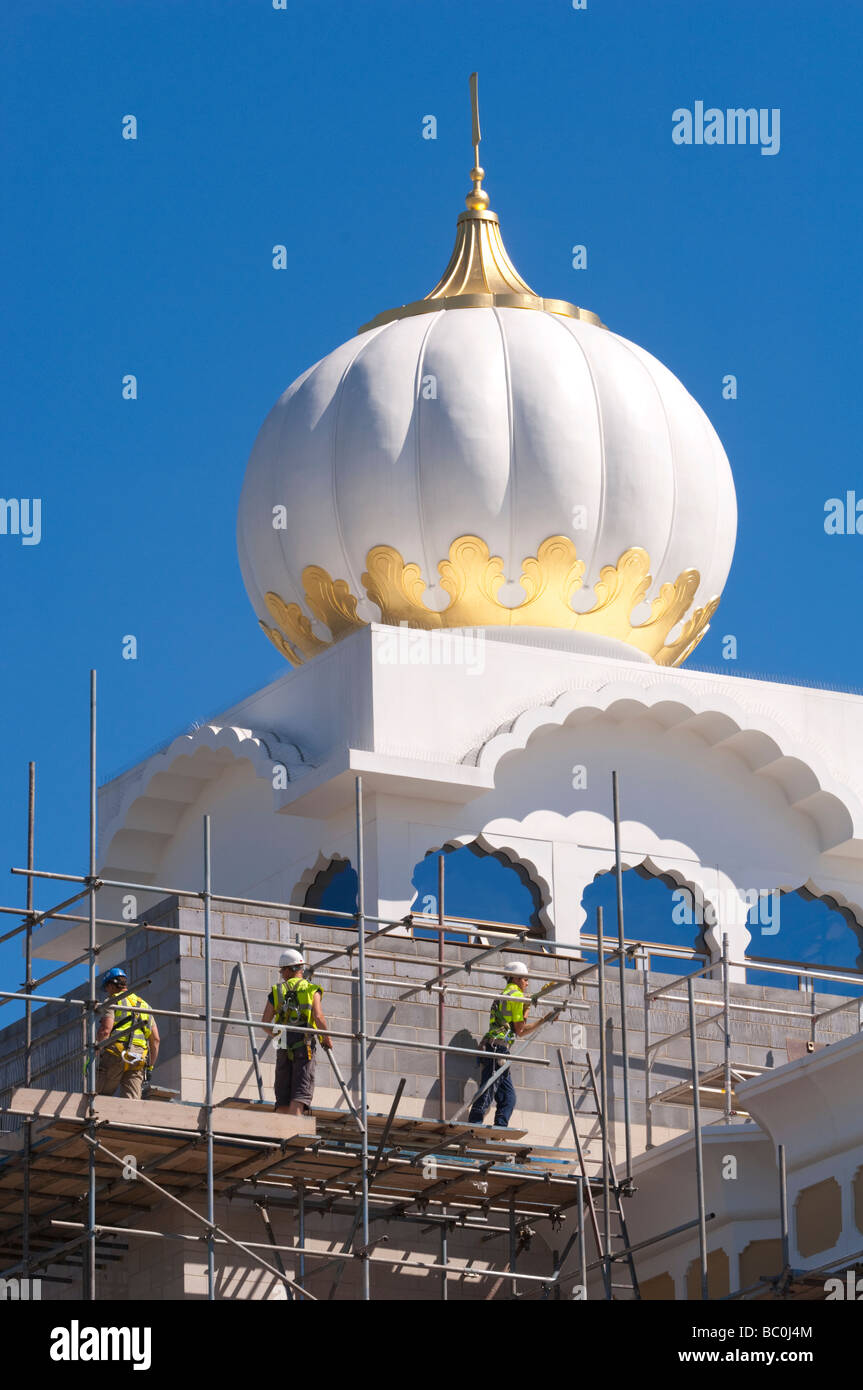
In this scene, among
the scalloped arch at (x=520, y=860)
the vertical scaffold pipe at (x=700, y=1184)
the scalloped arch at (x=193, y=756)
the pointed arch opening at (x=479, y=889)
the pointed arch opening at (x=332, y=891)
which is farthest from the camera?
the scalloped arch at (x=193, y=756)

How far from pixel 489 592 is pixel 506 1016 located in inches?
196

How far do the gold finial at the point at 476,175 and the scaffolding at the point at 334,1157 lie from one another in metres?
7.90

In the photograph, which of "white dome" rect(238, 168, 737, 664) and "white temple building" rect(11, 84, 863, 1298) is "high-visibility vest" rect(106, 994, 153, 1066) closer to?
"white temple building" rect(11, 84, 863, 1298)

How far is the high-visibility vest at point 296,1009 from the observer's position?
19.9m

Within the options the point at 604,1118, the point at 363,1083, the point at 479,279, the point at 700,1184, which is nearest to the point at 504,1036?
the point at 604,1118

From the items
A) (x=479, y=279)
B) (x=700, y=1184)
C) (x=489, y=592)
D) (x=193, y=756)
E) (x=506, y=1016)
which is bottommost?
(x=700, y=1184)

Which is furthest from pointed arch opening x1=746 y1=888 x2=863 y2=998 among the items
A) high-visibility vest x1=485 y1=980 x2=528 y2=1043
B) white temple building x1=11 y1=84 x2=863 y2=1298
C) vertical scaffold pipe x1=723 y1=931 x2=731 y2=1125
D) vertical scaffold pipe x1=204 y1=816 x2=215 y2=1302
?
vertical scaffold pipe x1=204 y1=816 x2=215 y2=1302

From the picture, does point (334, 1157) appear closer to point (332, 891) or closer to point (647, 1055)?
point (647, 1055)

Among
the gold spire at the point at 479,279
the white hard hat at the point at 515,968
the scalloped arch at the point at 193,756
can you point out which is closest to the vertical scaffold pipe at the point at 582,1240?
the white hard hat at the point at 515,968

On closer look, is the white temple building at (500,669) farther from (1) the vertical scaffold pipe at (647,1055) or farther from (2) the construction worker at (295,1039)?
(2) the construction worker at (295,1039)

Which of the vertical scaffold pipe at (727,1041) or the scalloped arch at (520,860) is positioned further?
the scalloped arch at (520,860)

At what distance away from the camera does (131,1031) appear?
1981 centimetres

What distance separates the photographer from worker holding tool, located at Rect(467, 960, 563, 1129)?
20.9 m
